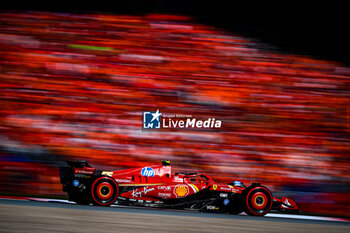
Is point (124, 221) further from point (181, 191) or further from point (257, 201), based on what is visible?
point (257, 201)

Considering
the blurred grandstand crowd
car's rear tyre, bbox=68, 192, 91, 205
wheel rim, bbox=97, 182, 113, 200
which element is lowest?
car's rear tyre, bbox=68, 192, 91, 205

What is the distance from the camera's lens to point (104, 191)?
5023mm

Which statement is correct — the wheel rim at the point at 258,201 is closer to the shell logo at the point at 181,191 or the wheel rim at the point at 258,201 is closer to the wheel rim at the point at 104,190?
the shell logo at the point at 181,191

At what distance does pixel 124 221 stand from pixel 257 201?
6.73ft

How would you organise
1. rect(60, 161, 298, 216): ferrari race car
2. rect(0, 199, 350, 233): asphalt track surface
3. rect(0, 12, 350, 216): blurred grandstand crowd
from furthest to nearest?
rect(0, 12, 350, 216): blurred grandstand crowd
rect(60, 161, 298, 216): ferrari race car
rect(0, 199, 350, 233): asphalt track surface

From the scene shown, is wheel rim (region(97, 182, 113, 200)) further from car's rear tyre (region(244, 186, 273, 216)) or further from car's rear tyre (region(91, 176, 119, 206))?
car's rear tyre (region(244, 186, 273, 216))

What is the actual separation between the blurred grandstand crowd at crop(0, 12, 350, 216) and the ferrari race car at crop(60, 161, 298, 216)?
1500mm

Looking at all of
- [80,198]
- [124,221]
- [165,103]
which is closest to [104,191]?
[80,198]

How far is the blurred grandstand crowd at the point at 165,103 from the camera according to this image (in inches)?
260

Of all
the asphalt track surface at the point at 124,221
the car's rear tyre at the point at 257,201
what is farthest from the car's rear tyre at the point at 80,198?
the car's rear tyre at the point at 257,201

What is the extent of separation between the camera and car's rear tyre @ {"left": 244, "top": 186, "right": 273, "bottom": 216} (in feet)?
16.5

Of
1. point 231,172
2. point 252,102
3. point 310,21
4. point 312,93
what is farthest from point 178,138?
point 310,21

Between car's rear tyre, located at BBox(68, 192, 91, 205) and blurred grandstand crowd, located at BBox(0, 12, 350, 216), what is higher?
blurred grandstand crowd, located at BBox(0, 12, 350, 216)

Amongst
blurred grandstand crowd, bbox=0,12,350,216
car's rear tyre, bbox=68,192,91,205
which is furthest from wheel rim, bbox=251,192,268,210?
car's rear tyre, bbox=68,192,91,205
